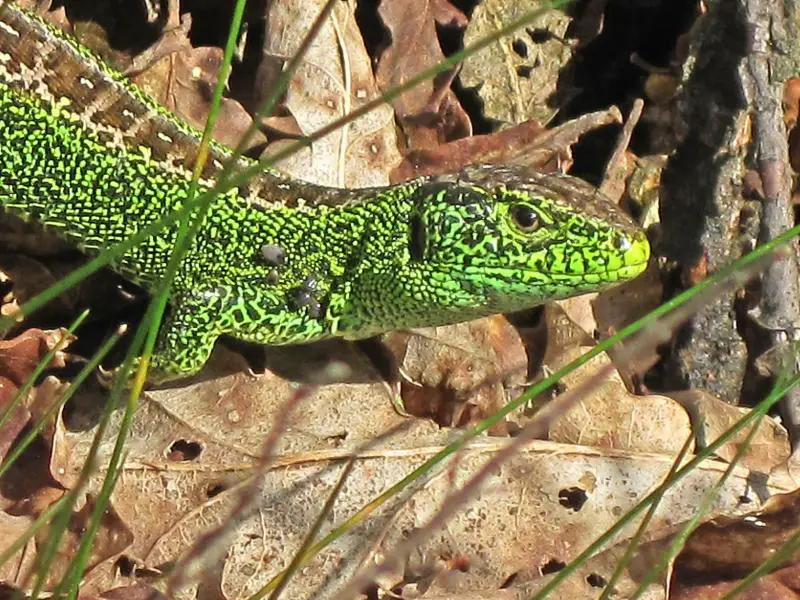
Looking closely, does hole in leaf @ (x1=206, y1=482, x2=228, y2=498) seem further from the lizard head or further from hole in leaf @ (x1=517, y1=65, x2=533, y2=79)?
hole in leaf @ (x1=517, y1=65, x2=533, y2=79)

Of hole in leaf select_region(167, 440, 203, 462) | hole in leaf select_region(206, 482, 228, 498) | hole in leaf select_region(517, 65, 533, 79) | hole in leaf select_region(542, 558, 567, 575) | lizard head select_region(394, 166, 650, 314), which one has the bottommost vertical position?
hole in leaf select_region(542, 558, 567, 575)

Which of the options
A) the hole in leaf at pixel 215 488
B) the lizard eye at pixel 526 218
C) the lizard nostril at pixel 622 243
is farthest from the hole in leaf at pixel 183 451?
the lizard nostril at pixel 622 243

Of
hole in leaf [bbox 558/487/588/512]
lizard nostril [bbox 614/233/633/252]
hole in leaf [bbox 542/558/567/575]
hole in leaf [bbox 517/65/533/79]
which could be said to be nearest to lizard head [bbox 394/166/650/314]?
lizard nostril [bbox 614/233/633/252]

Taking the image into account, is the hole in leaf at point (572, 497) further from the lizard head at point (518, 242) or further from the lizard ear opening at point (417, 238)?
the lizard ear opening at point (417, 238)

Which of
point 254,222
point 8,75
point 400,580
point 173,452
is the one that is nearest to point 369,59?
point 254,222

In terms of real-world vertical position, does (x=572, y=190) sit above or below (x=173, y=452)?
above

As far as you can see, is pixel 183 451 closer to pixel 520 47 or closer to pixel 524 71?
pixel 524 71

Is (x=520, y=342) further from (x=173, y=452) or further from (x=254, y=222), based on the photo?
(x=173, y=452)
